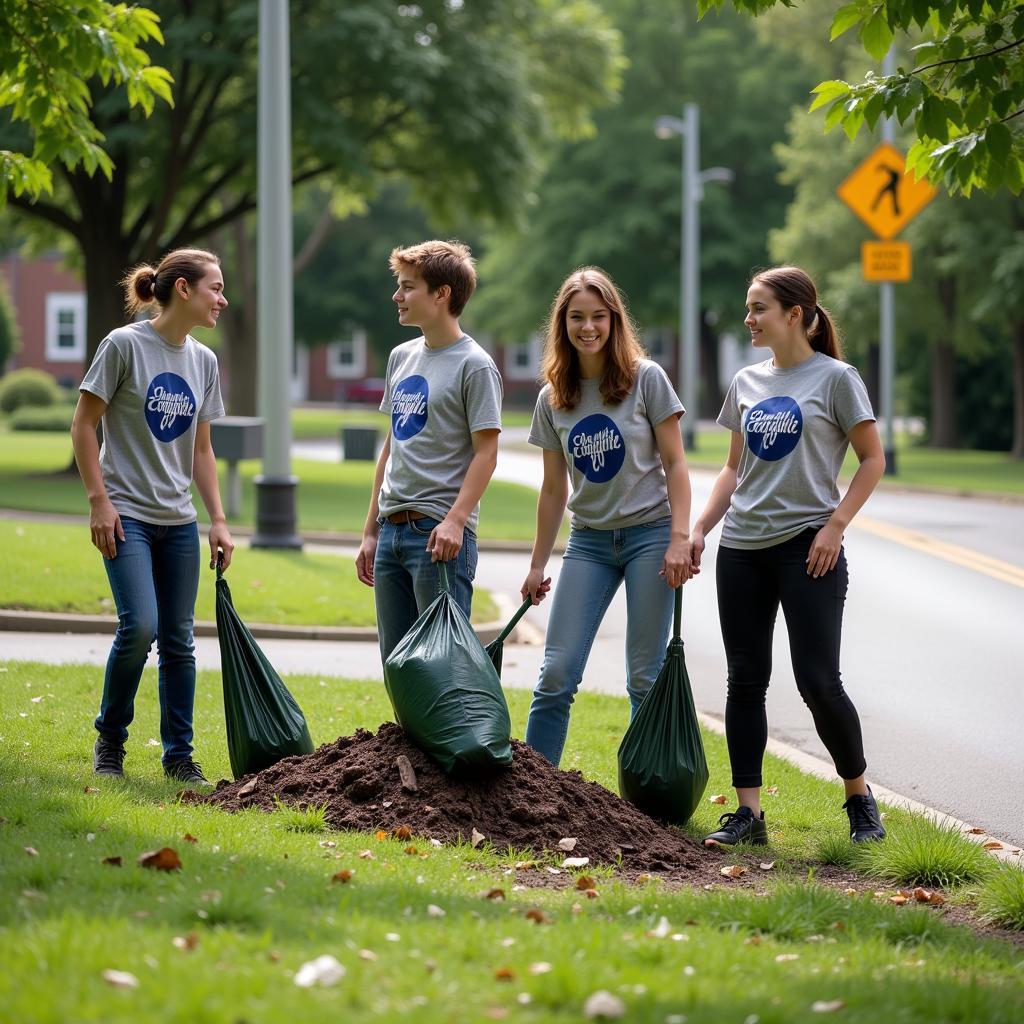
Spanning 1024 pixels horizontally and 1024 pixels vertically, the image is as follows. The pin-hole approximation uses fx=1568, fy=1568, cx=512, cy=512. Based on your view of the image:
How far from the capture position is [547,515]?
5844 mm

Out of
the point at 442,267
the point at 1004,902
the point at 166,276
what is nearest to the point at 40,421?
the point at 166,276

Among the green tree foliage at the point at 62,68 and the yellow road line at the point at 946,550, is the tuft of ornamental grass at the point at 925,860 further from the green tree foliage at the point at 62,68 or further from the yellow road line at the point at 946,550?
the yellow road line at the point at 946,550

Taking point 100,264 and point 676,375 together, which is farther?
point 676,375

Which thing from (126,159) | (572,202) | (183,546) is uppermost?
(572,202)

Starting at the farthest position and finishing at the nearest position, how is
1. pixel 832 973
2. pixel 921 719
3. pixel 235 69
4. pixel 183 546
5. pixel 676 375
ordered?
pixel 676 375
pixel 235 69
pixel 921 719
pixel 183 546
pixel 832 973

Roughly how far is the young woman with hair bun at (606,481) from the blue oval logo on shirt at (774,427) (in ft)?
0.99

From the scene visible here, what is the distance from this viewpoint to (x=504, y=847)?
16.4ft

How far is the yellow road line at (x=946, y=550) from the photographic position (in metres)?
13.9

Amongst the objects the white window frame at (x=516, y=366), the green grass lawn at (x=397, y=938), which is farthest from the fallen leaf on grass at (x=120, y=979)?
the white window frame at (x=516, y=366)

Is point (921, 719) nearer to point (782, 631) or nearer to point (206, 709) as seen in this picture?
point (782, 631)

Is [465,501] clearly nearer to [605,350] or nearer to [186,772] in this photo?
[605,350]

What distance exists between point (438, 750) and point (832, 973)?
73.5 inches

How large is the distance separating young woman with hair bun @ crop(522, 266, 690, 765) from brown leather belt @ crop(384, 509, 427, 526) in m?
0.49

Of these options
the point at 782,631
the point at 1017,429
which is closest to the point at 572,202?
the point at 1017,429
